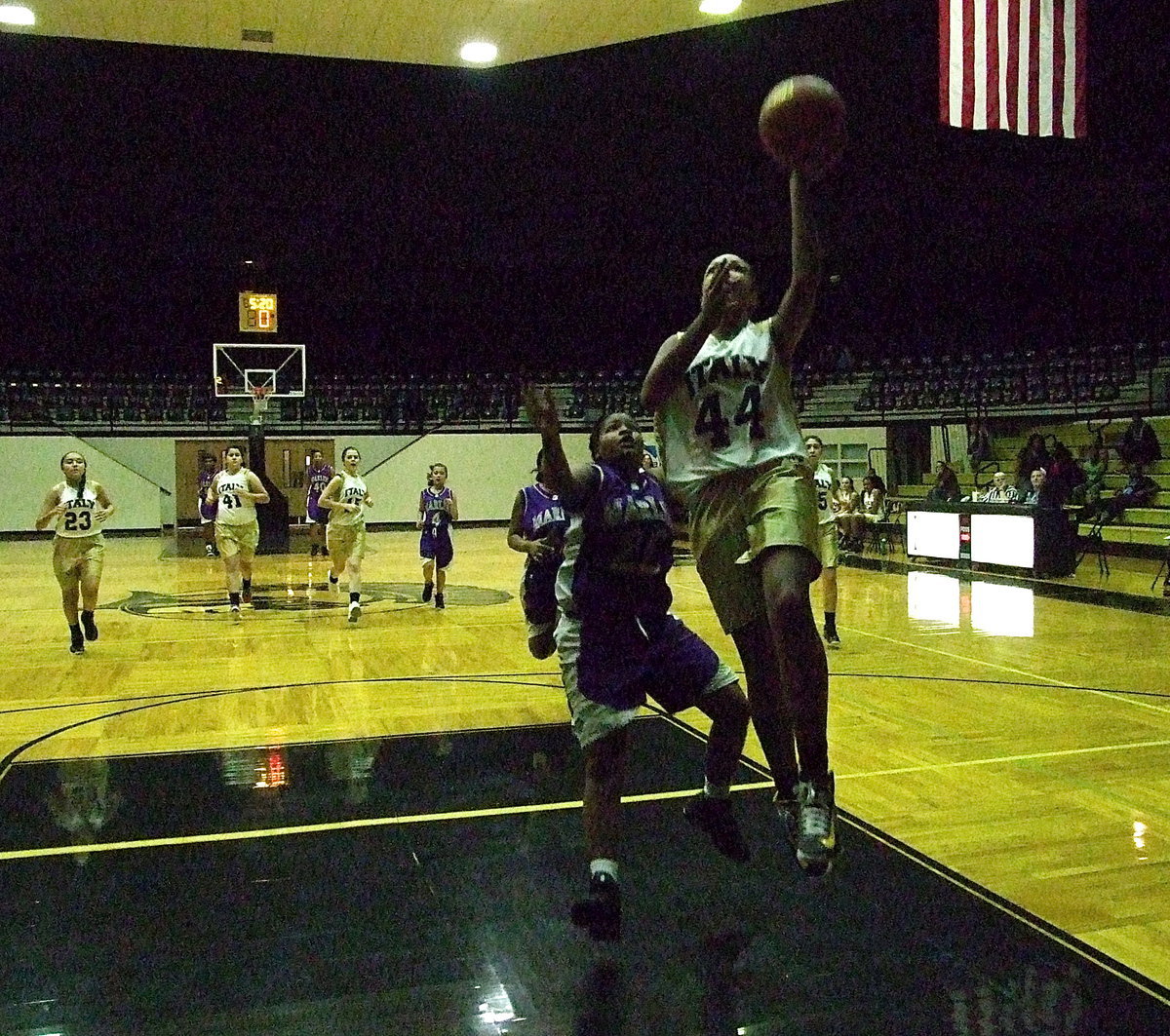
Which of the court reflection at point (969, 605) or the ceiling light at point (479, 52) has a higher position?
the ceiling light at point (479, 52)

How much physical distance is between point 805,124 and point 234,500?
8.73 meters

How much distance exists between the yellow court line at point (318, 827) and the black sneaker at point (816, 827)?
150cm

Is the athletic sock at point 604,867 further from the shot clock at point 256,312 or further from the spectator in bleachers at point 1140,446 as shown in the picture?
the shot clock at point 256,312

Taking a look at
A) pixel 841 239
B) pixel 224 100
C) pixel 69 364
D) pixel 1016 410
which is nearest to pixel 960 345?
pixel 1016 410

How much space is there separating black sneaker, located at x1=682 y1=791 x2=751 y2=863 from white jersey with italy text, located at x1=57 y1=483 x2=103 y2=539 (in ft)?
22.3

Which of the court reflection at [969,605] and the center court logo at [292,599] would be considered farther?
the center court logo at [292,599]

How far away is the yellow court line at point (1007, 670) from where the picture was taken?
255 inches

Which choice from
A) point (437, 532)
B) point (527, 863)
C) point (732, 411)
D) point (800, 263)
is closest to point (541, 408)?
point (732, 411)

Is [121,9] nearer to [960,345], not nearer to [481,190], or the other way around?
[481,190]

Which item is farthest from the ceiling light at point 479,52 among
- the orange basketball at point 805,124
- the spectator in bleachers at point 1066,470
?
the spectator in bleachers at point 1066,470

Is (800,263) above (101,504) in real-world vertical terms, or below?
above

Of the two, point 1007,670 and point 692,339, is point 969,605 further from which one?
point 692,339

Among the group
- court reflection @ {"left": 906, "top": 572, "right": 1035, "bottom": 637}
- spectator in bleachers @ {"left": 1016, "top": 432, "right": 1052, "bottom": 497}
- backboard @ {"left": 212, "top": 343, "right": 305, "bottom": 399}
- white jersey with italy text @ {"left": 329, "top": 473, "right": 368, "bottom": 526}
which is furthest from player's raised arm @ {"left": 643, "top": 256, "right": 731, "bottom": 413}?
backboard @ {"left": 212, "top": 343, "right": 305, "bottom": 399}

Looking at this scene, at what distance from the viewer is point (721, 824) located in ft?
11.4
